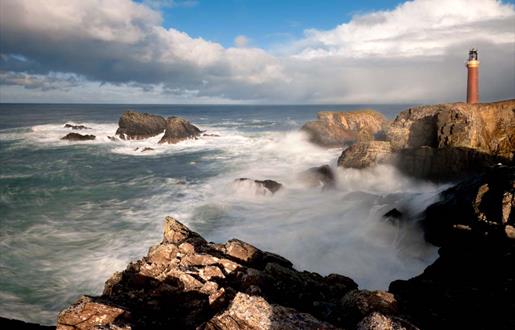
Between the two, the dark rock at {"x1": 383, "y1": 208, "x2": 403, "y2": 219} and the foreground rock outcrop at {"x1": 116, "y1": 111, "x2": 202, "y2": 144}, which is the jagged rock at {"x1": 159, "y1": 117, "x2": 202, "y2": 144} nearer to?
the foreground rock outcrop at {"x1": 116, "y1": 111, "x2": 202, "y2": 144}

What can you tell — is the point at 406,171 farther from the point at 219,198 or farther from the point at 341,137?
the point at 341,137

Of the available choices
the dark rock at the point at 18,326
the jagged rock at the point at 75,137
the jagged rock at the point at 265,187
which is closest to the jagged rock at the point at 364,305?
the dark rock at the point at 18,326

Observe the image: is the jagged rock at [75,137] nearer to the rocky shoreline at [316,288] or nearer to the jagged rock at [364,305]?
the rocky shoreline at [316,288]

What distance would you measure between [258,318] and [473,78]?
145ft

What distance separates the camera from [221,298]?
29.1 ft

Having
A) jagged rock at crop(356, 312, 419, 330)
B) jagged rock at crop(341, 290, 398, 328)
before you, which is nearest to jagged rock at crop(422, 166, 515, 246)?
jagged rock at crop(341, 290, 398, 328)

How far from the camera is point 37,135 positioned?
→ 75438 mm

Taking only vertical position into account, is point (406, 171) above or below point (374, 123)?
below

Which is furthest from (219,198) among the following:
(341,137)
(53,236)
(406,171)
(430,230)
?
(341,137)

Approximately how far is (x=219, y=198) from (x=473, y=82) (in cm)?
3276

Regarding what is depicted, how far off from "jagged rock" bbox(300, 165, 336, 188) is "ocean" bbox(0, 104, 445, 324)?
3.14 feet

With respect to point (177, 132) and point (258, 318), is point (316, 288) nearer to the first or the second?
point (258, 318)

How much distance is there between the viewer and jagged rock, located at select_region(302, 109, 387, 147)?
57.2m

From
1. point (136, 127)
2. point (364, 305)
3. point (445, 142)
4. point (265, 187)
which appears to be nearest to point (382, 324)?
point (364, 305)
